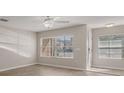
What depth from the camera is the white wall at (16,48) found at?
4.26 meters

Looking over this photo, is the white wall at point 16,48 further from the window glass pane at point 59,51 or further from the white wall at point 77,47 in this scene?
the white wall at point 77,47

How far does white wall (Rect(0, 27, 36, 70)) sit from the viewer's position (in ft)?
14.0

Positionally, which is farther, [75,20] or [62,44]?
[62,44]

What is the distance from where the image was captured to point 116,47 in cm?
448

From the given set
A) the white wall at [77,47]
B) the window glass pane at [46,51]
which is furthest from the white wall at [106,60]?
the window glass pane at [46,51]

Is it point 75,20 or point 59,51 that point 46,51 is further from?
point 75,20

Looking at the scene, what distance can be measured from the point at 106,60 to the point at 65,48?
2084 mm

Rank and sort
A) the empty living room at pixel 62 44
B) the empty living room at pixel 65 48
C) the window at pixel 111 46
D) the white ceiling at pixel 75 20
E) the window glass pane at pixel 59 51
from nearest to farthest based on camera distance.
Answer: the empty living room at pixel 62 44
the white ceiling at pixel 75 20
the empty living room at pixel 65 48
the window at pixel 111 46
the window glass pane at pixel 59 51

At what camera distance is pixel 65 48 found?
192 inches

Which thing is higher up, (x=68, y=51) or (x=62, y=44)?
(x=62, y=44)

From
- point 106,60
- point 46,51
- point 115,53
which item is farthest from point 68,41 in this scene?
point 115,53
